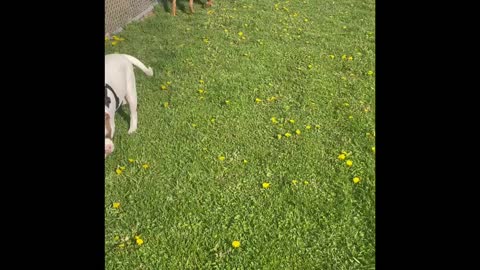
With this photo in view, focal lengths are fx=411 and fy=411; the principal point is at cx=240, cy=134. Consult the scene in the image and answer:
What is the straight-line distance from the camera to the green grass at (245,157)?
358 centimetres

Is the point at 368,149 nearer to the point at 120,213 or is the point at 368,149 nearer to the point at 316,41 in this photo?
the point at 120,213

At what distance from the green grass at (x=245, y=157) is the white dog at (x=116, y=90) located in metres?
0.34

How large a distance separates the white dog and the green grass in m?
0.34

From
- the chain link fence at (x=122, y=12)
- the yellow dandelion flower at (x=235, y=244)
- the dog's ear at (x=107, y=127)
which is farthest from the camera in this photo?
the chain link fence at (x=122, y=12)

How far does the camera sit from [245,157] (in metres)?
4.78

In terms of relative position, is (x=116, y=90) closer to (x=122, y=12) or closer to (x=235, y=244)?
(x=235, y=244)

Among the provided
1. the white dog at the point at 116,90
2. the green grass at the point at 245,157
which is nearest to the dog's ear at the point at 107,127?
the white dog at the point at 116,90

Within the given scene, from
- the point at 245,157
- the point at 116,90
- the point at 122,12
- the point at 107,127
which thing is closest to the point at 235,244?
the point at 245,157

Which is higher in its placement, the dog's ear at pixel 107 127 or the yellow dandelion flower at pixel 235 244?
the dog's ear at pixel 107 127

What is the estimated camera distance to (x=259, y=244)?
11.8ft

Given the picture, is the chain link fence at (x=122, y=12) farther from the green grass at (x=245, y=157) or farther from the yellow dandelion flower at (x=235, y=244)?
the yellow dandelion flower at (x=235, y=244)

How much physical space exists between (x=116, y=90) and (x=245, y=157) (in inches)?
65.2
